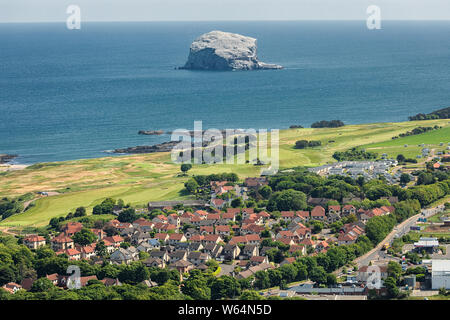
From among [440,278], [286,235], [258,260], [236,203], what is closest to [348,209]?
[286,235]

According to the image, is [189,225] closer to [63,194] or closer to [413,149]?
[63,194]

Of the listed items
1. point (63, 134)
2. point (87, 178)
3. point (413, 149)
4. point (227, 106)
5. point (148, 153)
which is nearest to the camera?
point (87, 178)

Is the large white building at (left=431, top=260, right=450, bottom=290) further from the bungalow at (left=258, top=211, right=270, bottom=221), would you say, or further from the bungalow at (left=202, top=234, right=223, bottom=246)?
the bungalow at (left=258, top=211, right=270, bottom=221)

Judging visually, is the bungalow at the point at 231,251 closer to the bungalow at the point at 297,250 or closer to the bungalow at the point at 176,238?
the bungalow at the point at 297,250

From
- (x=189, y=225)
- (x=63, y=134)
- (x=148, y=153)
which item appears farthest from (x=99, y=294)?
(x=63, y=134)
